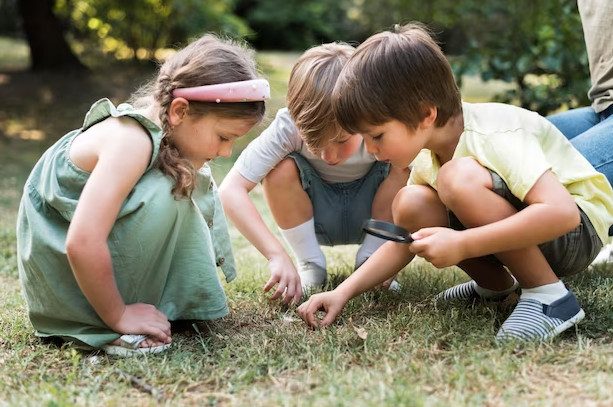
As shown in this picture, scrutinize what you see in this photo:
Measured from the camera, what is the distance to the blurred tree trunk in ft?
27.6

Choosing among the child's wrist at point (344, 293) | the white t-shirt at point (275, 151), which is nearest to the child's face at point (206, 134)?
the white t-shirt at point (275, 151)

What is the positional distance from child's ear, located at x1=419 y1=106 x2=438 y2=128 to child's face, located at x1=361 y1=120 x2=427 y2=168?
2 cm

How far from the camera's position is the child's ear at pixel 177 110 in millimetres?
2229

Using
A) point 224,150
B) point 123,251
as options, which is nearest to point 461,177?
point 224,150

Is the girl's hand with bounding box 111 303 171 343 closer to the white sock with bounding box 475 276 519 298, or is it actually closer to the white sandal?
the white sandal

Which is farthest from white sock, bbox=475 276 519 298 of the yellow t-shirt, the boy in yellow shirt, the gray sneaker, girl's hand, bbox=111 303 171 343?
girl's hand, bbox=111 303 171 343

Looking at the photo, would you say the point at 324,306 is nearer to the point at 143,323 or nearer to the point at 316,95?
the point at 143,323

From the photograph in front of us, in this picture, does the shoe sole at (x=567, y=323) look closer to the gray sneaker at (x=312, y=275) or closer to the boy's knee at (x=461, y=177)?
the boy's knee at (x=461, y=177)

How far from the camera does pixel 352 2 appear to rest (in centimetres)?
1553

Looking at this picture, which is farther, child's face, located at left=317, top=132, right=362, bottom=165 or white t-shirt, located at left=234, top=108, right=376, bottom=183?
white t-shirt, located at left=234, top=108, right=376, bottom=183

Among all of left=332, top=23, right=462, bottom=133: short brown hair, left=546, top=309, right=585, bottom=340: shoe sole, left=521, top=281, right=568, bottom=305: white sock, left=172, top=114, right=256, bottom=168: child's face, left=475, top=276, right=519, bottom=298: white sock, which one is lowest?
left=475, top=276, right=519, bottom=298: white sock

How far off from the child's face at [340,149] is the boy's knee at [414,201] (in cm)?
30

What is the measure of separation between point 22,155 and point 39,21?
2.87m

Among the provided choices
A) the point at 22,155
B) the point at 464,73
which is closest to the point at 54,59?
the point at 22,155
